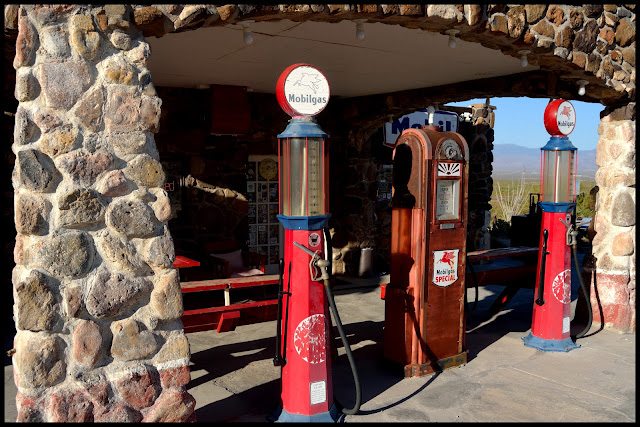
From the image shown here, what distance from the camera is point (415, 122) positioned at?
10.3m

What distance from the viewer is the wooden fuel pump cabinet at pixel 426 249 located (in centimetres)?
476

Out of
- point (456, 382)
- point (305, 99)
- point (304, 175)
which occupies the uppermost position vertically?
point (305, 99)

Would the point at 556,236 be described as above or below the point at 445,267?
above

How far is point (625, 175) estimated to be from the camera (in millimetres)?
6336

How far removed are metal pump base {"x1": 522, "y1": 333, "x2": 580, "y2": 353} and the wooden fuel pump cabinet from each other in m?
1.23

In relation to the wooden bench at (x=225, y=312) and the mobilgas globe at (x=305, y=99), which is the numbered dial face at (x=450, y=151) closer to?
the mobilgas globe at (x=305, y=99)

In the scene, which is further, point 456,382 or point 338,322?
point 456,382

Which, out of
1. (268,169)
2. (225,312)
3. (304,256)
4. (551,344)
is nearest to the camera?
(304,256)

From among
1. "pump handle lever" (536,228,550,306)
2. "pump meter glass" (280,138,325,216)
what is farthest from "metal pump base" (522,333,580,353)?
"pump meter glass" (280,138,325,216)

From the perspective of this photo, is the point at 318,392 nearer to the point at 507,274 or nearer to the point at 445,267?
the point at 445,267

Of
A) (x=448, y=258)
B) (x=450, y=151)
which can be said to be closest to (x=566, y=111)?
(x=450, y=151)

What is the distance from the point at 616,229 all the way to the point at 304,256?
14.2 feet

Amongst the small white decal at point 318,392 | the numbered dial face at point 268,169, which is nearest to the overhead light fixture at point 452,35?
the small white decal at point 318,392

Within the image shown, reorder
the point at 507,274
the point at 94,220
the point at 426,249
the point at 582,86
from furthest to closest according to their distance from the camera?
the point at 507,274 → the point at 582,86 → the point at 426,249 → the point at 94,220
